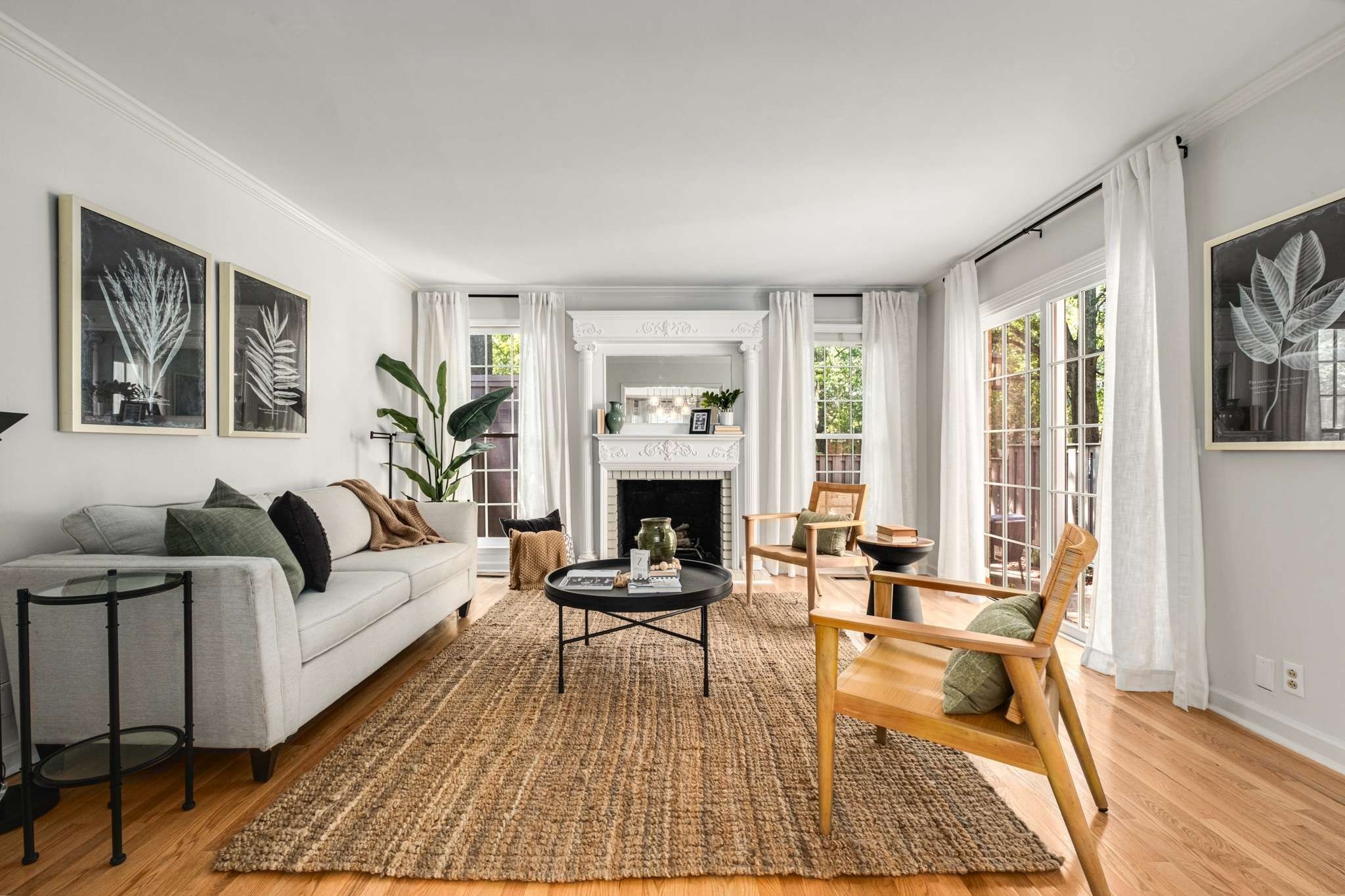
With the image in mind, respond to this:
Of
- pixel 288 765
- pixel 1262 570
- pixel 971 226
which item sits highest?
pixel 971 226

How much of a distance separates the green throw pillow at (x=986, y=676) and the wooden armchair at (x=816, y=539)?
7.18ft

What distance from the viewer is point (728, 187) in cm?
337

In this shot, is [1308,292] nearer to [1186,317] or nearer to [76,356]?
[1186,317]

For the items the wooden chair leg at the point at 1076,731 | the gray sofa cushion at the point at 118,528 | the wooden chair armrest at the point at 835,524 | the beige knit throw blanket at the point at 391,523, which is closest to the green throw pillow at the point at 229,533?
the gray sofa cushion at the point at 118,528

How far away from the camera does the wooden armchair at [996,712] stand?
4.87 ft

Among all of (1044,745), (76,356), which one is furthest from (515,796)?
(76,356)

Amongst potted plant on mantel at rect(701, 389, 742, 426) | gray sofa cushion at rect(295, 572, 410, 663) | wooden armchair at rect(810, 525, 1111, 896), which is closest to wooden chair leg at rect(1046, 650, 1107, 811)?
wooden armchair at rect(810, 525, 1111, 896)

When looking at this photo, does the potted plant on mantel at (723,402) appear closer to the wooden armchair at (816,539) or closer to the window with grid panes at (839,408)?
the window with grid panes at (839,408)

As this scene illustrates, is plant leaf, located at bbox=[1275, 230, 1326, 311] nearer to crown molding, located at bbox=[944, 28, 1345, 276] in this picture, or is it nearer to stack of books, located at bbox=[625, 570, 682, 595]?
crown molding, located at bbox=[944, 28, 1345, 276]

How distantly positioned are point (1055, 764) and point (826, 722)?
54cm

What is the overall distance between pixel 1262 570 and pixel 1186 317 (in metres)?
1.05

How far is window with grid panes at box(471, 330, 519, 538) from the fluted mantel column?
61cm

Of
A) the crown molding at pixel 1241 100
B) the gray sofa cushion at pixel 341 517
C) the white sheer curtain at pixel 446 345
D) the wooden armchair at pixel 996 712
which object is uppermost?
the crown molding at pixel 1241 100

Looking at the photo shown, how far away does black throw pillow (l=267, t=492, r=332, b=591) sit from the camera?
2641 millimetres
